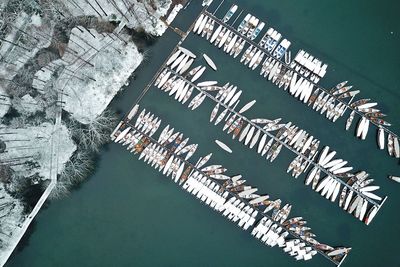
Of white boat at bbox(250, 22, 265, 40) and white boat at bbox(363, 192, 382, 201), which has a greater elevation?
white boat at bbox(250, 22, 265, 40)

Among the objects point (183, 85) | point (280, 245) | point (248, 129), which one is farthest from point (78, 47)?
point (280, 245)

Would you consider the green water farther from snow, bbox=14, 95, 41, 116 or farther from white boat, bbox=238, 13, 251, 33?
snow, bbox=14, 95, 41, 116

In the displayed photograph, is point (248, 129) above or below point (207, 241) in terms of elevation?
above

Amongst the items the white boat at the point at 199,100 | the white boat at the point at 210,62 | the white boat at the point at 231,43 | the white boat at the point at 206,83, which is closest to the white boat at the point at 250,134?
the white boat at the point at 199,100

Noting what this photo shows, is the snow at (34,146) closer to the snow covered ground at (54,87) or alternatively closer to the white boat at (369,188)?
the snow covered ground at (54,87)

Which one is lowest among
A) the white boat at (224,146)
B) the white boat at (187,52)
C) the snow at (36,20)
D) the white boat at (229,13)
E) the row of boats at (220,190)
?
the row of boats at (220,190)

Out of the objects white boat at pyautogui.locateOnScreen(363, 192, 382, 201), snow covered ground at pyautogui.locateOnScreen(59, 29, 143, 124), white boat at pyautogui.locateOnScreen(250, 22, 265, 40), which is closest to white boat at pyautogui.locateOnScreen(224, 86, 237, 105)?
white boat at pyautogui.locateOnScreen(250, 22, 265, 40)

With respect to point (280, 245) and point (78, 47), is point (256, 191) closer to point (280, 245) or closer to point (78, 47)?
point (280, 245)
